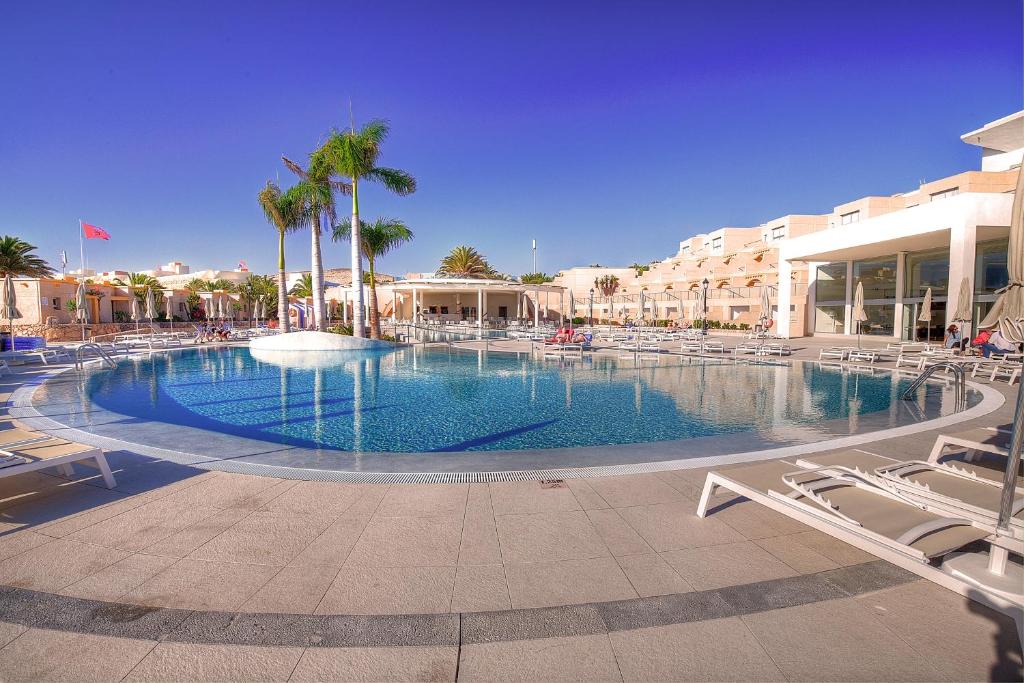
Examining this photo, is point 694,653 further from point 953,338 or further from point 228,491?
point 953,338

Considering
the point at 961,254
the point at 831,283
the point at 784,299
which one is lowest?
the point at 784,299

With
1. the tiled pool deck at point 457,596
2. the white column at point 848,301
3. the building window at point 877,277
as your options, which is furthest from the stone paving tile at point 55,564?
the white column at point 848,301

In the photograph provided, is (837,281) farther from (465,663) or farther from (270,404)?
(465,663)

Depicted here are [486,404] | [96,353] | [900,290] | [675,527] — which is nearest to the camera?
[675,527]

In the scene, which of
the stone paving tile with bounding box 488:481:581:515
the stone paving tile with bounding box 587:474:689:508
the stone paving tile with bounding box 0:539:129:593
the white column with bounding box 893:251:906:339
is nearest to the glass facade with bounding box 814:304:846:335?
the white column with bounding box 893:251:906:339

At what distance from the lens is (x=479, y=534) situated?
3.10 meters

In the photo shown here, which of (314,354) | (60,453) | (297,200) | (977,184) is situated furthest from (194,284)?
(977,184)

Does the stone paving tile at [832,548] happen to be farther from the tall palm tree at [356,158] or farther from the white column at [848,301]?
the white column at [848,301]

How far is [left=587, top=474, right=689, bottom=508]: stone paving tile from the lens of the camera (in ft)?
12.0

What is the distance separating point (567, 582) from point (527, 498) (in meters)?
1.22

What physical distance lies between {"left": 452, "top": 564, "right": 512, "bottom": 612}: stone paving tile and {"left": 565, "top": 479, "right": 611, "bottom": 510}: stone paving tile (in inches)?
44.1

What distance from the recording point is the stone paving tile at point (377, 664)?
1.88 meters

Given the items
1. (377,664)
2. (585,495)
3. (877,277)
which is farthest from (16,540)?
(877,277)

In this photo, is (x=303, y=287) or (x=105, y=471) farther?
(x=303, y=287)
